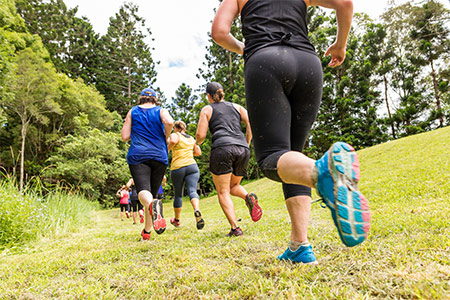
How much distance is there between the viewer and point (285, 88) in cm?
149

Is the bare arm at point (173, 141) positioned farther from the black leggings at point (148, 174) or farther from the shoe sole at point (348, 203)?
the shoe sole at point (348, 203)

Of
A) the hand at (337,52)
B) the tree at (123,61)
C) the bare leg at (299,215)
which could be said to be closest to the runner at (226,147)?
the bare leg at (299,215)

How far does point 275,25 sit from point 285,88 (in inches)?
15.3

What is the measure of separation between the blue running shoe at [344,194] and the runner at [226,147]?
192 cm

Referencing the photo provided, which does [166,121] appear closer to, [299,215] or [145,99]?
[145,99]

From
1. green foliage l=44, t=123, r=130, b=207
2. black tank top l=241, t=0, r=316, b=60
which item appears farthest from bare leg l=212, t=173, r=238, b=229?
green foliage l=44, t=123, r=130, b=207

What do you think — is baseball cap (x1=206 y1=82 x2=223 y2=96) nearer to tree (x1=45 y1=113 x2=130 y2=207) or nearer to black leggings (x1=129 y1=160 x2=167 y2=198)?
black leggings (x1=129 y1=160 x2=167 y2=198)

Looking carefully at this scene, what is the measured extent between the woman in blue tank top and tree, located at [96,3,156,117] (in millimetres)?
30411

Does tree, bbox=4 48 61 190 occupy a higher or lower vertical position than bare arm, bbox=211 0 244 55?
higher

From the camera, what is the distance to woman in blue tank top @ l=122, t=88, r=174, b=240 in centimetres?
315

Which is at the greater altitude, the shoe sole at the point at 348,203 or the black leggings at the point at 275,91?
the black leggings at the point at 275,91

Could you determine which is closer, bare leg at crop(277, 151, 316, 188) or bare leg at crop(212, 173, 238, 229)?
bare leg at crop(277, 151, 316, 188)

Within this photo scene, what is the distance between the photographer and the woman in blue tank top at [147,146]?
10.3 ft

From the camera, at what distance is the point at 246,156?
3406mm
